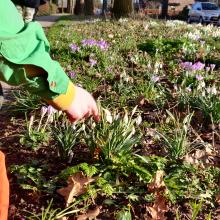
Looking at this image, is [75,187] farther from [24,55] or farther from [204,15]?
[204,15]

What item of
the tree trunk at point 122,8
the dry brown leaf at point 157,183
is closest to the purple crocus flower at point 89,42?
the dry brown leaf at point 157,183

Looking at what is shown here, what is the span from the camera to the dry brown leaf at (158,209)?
3080 mm

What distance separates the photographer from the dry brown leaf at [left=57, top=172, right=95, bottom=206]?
3.12 meters

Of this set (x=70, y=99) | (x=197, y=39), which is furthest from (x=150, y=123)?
(x=197, y=39)

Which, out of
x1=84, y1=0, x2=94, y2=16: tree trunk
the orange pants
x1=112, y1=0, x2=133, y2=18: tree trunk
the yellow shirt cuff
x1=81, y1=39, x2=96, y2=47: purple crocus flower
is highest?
the yellow shirt cuff

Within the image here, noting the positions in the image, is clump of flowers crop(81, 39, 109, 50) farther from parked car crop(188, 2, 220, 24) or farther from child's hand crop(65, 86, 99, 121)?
parked car crop(188, 2, 220, 24)

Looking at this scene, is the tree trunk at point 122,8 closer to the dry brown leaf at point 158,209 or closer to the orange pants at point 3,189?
the dry brown leaf at point 158,209

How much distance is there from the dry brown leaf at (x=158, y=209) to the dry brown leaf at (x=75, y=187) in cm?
39

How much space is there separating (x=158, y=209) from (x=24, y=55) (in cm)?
153

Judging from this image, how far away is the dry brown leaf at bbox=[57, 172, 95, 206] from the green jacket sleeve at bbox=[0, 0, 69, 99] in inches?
46.3

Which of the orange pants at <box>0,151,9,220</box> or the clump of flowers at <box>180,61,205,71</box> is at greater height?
the orange pants at <box>0,151,9,220</box>

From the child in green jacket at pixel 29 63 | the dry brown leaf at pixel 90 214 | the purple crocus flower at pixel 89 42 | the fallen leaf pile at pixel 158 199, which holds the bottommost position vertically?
the dry brown leaf at pixel 90 214

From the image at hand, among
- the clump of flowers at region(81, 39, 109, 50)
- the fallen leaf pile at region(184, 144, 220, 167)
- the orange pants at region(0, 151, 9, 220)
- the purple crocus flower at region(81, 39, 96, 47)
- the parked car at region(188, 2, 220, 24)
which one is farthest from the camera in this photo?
the parked car at region(188, 2, 220, 24)

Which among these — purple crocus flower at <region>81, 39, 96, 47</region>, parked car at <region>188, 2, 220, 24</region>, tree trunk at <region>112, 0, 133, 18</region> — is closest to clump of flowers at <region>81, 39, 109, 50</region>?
purple crocus flower at <region>81, 39, 96, 47</region>
